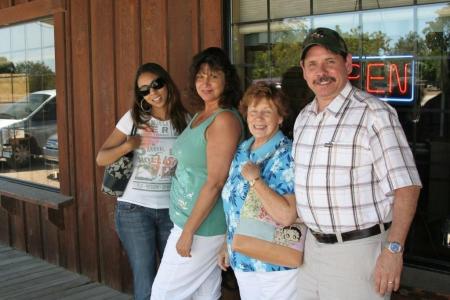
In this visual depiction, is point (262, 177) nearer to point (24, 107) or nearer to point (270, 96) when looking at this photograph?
point (270, 96)

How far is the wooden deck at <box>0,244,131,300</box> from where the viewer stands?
4.17 m

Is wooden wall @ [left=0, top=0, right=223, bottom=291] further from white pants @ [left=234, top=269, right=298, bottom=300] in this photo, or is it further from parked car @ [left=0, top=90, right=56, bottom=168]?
white pants @ [left=234, top=269, right=298, bottom=300]

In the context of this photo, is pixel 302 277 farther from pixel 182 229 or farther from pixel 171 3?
pixel 171 3

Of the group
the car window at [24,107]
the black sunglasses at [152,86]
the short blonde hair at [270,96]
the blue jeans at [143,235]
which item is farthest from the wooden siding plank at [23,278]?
the short blonde hair at [270,96]

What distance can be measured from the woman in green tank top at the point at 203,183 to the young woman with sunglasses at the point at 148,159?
205 millimetres

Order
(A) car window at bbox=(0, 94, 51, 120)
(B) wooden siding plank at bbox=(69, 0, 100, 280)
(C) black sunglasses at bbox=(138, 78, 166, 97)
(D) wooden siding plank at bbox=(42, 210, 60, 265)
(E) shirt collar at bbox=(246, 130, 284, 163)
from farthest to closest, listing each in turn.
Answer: (A) car window at bbox=(0, 94, 51, 120), (D) wooden siding plank at bbox=(42, 210, 60, 265), (B) wooden siding plank at bbox=(69, 0, 100, 280), (C) black sunglasses at bbox=(138, 78, 166, 97), (E) shirt collar at bbox=(246, 130, 284, 163)

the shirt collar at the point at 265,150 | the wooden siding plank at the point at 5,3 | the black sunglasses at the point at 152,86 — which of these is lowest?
the shirt collar at the point at 265,150

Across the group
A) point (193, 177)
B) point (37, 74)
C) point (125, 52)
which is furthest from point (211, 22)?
point (37, 74)

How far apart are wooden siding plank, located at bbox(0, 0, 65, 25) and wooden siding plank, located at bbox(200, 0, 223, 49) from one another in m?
1.59

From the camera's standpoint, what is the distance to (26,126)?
17.8 feet

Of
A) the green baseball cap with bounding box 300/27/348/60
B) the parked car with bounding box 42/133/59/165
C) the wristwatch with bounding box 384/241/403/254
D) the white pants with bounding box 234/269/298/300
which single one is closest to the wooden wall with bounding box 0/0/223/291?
the parked car with bounding box 42/133/59/165

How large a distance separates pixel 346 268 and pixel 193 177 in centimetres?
88

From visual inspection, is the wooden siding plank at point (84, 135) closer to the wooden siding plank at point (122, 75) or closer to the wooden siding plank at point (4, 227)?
the wooden siding plank at point (122, 75)

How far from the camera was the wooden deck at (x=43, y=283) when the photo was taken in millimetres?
4172
